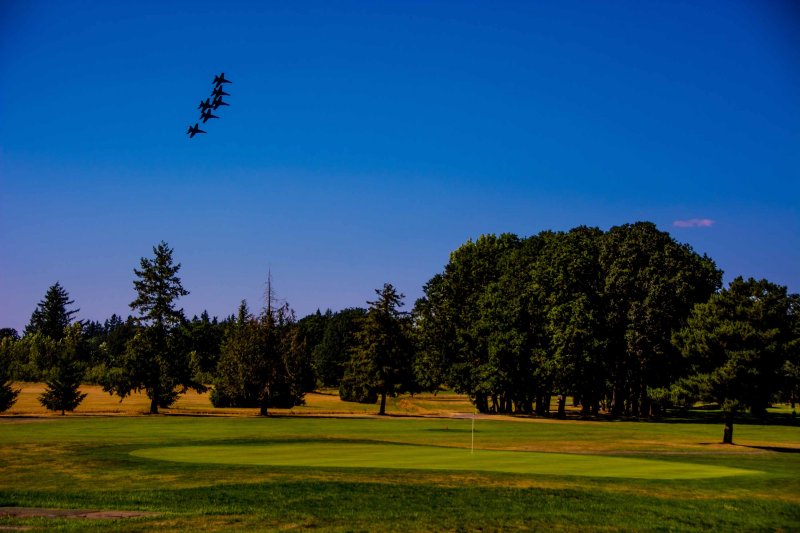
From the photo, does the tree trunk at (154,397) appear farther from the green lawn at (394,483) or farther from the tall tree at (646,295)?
the tall tree at (646,295)

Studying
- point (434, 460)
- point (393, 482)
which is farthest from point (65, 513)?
point (434, 460)

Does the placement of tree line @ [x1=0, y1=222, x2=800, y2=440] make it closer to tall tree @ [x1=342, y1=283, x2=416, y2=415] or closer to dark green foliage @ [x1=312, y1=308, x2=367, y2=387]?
tall tree @ [x1=342, y1=283, x2=416, y2=415]

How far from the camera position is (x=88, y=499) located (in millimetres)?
19406

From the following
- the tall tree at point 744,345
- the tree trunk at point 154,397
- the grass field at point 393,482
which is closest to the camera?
the grass field at point 393,482

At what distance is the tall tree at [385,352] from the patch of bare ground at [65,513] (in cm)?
6280

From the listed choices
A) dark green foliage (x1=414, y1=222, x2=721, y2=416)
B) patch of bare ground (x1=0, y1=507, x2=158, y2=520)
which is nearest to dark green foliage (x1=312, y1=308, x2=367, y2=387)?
dark green foliage (x1=414, y1=222, x2=721, y2=416)

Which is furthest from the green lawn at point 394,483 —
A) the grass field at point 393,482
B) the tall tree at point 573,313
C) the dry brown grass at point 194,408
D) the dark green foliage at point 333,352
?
the dark green foliage at point 333,352

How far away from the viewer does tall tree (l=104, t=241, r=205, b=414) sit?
247ft

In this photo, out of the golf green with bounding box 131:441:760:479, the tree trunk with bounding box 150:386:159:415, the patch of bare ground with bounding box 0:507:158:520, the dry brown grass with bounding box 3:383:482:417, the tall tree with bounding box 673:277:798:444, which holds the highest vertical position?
the tall tree with bounding box 673:277:798:444

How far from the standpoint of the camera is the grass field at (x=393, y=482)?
17266 mm

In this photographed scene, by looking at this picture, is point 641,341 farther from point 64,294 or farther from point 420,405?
point 64,294

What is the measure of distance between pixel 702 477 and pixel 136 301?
6687 cm

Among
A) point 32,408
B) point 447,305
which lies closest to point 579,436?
point 447,305

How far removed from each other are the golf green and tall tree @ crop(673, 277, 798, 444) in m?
17.5
